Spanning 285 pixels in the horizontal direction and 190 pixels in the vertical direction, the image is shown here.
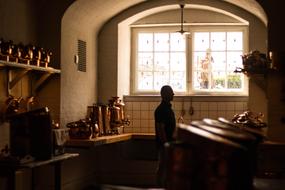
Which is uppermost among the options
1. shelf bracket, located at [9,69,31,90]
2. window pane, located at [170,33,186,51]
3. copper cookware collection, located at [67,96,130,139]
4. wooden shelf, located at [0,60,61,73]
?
window pane, located at [170,33,186,51]

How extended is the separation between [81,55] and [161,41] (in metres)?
1.38

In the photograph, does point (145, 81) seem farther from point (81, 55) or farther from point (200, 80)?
point (81, 55)

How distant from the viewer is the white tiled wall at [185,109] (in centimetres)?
697

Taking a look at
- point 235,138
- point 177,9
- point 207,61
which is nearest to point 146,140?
point 207,61

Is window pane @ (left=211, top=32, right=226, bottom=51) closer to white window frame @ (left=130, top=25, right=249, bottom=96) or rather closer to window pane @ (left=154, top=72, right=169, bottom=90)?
white window frame @ (left=130, top=25, right=249, bottom=96)

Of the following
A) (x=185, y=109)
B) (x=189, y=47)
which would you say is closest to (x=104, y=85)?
(x=185, y=109)

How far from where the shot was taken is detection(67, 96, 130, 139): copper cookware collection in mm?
5695

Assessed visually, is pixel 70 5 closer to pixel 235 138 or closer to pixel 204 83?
pixel 204 83

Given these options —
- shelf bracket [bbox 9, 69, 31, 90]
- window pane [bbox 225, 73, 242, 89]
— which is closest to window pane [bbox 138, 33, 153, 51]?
window pane [bbox 225, 73, 242, 89]

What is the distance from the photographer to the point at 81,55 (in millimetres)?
6562

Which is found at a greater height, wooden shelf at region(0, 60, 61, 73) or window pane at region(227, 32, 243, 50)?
window pane at region(227, 32, 243, 50)

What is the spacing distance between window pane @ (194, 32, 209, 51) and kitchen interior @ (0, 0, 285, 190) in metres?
0.18

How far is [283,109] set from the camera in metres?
5.54

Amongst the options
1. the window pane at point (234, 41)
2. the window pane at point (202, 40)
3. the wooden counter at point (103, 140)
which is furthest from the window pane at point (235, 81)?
the wooden counter at point (103, 140)
